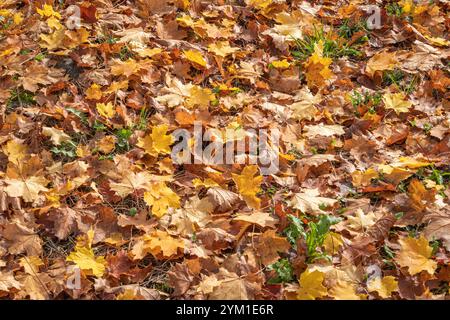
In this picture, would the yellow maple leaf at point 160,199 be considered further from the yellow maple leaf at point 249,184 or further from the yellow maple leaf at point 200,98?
the yellow maple leaf at point 200,98

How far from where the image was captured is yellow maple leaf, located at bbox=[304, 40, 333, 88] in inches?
132

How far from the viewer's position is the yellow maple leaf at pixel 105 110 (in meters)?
3.01

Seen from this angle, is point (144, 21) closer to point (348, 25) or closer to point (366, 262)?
point (348, 25)

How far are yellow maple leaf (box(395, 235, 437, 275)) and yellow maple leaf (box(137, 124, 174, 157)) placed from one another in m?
1.32

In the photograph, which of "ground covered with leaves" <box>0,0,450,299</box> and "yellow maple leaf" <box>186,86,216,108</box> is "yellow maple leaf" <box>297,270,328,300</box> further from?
"yellow maple leaf" <box>186,86,216,108</box>

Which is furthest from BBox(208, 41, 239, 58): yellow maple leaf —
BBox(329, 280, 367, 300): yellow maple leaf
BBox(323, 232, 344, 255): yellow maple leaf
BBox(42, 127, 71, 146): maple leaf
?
BBox(329, 280, 367, 300): yellow maple leaf

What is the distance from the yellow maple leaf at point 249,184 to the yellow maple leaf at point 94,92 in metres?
1.02

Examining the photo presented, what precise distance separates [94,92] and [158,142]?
581mm

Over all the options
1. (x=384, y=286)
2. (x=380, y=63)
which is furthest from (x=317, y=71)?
(x=384, y=286)

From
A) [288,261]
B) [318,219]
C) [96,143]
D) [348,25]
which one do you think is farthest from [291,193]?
[348,25]

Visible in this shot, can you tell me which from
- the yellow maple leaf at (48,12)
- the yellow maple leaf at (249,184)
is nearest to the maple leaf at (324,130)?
the yellow maple leaf at (249,184)

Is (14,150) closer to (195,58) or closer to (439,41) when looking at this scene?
(195,58)

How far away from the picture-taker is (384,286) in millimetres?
2316

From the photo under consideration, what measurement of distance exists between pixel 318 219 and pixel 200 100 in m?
1.09
